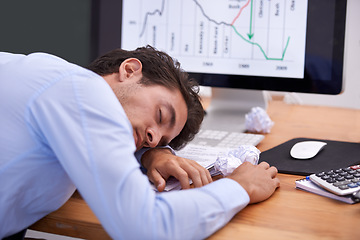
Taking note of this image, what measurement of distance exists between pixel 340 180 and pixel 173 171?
28 cm

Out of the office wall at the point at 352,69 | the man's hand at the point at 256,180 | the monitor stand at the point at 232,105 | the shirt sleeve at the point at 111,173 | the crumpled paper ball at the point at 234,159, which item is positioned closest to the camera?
the shirt sleeve at the point at 111,173

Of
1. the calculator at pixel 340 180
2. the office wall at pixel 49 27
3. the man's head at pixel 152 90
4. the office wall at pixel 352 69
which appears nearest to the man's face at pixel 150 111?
the man's head at pixel 152 90

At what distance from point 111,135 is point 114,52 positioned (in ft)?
1.43

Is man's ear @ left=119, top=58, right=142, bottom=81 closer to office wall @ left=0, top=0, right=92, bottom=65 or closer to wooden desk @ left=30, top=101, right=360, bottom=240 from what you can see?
wooden desk @ left=30, top=101, right=360, bottom=240

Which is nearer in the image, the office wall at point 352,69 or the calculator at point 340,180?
the calculator at point 340,180

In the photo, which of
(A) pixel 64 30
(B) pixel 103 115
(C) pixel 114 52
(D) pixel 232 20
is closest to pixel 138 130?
(B) pixel 103 115

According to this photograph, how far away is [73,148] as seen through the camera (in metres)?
0.63

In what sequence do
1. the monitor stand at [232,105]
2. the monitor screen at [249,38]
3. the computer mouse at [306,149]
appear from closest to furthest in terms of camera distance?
the computer mouse at [306,149], the monitor screen at [249,38], the monitor stand at [232,105]

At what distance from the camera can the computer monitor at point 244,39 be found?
1.19m

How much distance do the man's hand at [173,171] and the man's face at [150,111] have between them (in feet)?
0.14

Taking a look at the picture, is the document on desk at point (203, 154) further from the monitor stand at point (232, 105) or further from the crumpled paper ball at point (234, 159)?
the monitor stand at point (232, 105)

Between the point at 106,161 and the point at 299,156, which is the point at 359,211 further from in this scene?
the point at 106,161

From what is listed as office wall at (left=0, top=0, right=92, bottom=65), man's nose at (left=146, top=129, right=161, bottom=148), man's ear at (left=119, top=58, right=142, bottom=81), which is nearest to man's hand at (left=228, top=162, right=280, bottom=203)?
man's nose at (left=146, top=129, right=161, bottom=148)

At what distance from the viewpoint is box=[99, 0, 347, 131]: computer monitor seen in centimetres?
119
